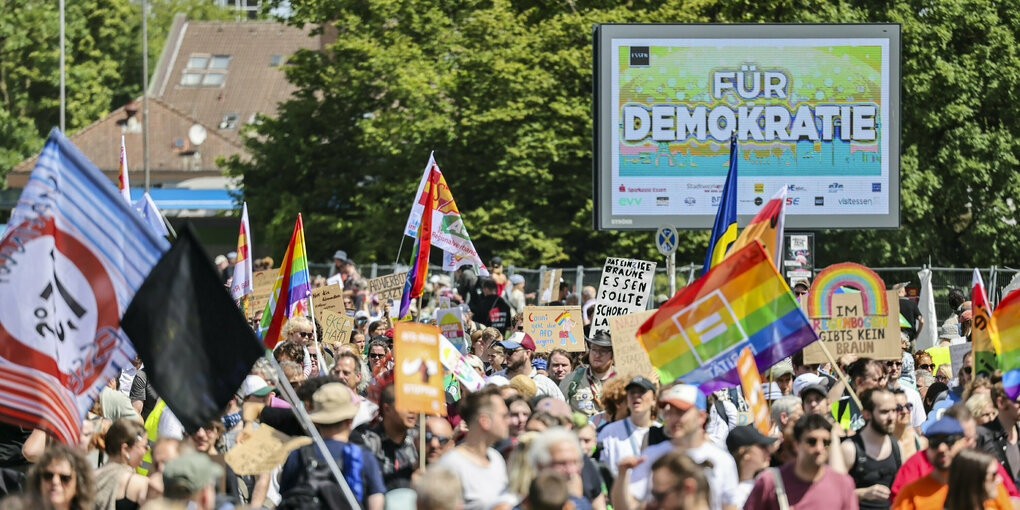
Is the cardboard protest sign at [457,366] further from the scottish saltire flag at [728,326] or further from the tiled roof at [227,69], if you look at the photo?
the tiled roof at [227,69]

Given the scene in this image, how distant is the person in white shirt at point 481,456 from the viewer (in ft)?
24.6

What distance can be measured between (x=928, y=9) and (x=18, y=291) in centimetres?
2763

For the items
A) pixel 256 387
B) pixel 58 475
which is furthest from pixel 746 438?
pixel 256 387

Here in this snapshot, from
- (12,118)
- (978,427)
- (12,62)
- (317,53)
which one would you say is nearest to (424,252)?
(978,427)

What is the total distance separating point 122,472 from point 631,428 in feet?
9.06

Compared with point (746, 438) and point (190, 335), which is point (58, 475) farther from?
point (746, 438)

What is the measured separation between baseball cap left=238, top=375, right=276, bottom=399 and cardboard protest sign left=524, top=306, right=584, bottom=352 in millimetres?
4872

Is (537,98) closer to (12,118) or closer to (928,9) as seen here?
(928,9)

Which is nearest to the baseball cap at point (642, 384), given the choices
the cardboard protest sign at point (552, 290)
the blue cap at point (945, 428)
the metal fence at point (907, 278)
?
the blue cap at point (945, 428)

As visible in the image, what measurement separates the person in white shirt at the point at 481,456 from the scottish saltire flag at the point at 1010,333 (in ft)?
12.8

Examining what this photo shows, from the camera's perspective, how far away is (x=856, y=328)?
13109 millimetres

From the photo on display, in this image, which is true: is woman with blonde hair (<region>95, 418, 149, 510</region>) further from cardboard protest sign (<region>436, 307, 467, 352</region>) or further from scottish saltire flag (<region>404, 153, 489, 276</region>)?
scottish saltire flag (<region>404, 153, 489, 276</region>)

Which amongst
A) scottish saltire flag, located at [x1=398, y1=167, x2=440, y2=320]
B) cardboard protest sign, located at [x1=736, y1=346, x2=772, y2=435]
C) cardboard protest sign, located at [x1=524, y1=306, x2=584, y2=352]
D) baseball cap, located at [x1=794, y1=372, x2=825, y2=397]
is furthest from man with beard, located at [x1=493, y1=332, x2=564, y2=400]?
scottish saltire flag, located at [x1=398, y1=167, x2=440, y2=320]

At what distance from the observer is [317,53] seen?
38594mm
